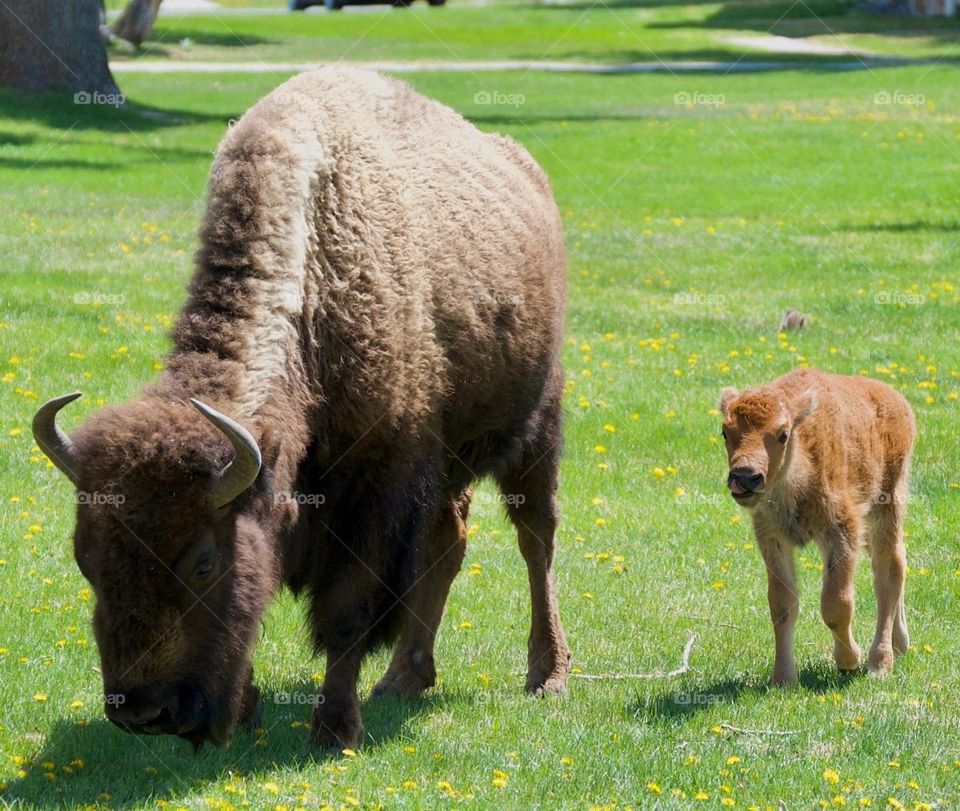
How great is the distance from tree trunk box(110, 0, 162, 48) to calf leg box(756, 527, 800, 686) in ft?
127

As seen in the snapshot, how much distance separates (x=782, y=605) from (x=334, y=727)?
239 cm

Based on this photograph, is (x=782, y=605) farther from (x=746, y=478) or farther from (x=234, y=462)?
(x=234, y=462)

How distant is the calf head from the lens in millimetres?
6914

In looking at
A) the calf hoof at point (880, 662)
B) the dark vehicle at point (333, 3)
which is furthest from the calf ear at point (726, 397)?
the dark vehicle at point (333, 3)

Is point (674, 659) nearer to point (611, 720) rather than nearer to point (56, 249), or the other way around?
point (611, 720)

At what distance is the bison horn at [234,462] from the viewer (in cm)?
532

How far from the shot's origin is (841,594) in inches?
285

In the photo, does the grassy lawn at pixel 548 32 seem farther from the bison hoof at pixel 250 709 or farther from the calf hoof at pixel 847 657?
the bison hoof at pixel 250 709

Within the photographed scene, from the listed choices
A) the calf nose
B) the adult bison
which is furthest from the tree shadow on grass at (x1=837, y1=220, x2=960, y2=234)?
the calf nose

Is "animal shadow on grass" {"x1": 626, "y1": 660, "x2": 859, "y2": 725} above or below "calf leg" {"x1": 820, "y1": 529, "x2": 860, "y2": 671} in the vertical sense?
below

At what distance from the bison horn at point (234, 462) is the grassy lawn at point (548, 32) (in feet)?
127

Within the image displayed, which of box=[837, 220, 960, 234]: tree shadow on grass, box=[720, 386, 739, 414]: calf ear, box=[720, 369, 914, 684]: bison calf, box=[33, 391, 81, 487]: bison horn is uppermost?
box=[33, 391, 81, 487]: bison horn

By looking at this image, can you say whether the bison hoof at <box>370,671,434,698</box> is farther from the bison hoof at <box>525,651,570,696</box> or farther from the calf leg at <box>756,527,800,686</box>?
the calf leg at <box>756,527,800,686</box>

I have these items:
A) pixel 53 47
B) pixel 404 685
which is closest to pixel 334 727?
pixel 404 685
